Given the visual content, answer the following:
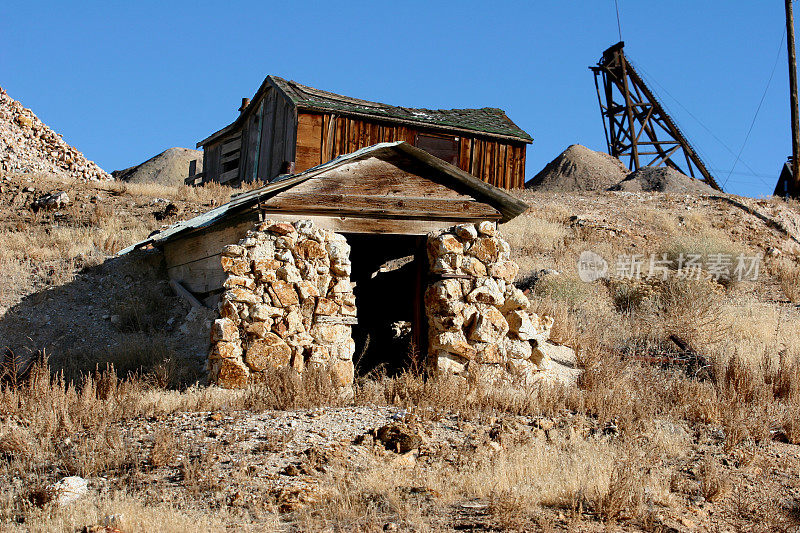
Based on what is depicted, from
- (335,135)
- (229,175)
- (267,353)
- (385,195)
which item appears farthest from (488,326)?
(229,175)

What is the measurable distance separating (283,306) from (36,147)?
17763 millimetres

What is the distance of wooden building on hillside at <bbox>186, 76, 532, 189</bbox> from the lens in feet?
62.4

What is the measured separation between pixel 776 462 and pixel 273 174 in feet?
50.3

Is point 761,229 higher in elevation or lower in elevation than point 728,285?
higher

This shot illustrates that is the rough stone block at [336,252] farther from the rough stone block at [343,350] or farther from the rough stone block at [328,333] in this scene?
the rough stone block at [343,350]

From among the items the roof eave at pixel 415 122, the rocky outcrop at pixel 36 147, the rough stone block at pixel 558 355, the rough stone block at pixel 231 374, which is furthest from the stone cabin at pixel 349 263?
the rocky outcrop at pixel 36 147

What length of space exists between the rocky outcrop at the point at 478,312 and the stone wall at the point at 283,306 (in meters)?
1.06

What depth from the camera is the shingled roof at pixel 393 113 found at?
757 inches

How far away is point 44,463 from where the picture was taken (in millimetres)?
5820

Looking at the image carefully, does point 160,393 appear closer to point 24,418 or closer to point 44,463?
point 24,418

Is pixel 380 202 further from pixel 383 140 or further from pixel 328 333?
pixel 383 140

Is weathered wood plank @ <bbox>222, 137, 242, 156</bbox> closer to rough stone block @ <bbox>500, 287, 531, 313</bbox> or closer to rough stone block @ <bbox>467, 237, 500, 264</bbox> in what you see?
rough stone block @ <bbox>467, 237, 500, 264</bbox>

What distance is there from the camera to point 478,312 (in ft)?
28.0

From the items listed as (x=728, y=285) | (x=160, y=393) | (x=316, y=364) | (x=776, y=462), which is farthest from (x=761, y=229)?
(x=160, y=393)
